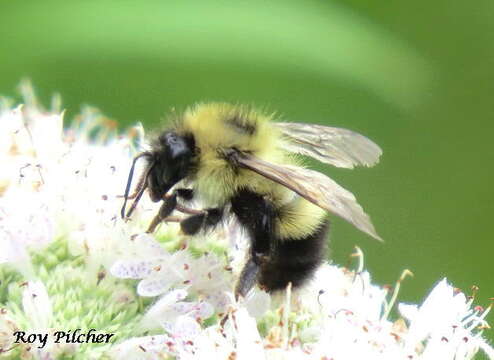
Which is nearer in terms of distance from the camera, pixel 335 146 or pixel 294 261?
pixel 294 261

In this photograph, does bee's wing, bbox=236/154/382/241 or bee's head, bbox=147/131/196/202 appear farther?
bee's head, bbox=147/131/196/202

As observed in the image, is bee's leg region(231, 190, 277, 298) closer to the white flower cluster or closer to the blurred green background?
the white flower cluster

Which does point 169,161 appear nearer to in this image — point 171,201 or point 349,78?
point 171,201

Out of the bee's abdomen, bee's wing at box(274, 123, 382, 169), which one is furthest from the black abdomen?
bee's wing at box(274, 123, 382, 169)

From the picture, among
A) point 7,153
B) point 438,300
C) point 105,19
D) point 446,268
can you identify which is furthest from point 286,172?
point 446,268

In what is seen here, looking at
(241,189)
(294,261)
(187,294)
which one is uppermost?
(241,189)

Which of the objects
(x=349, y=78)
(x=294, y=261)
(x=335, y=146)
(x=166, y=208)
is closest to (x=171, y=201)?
(x=166, y=208)
